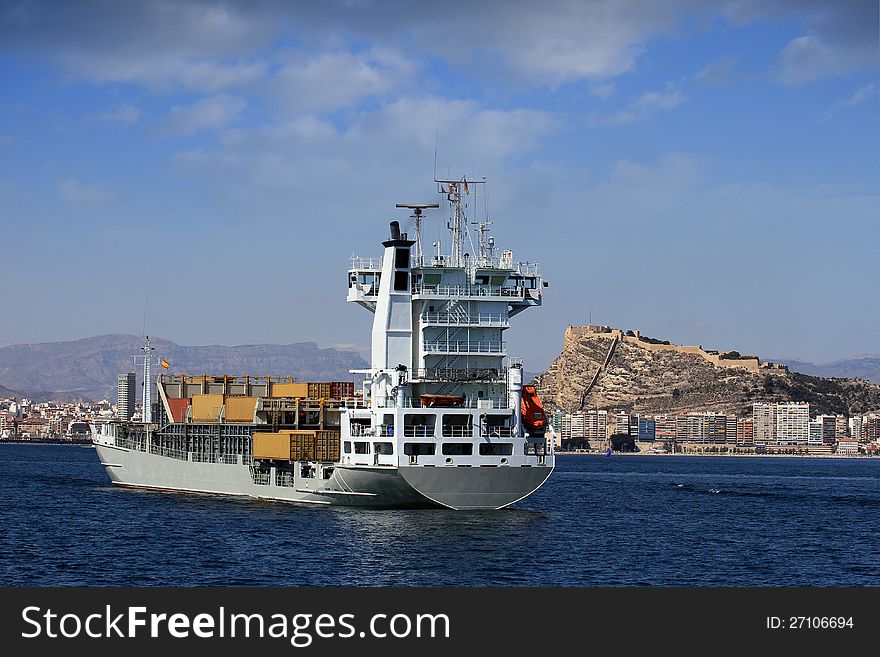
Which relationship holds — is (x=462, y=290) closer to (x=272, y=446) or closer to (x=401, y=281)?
(x=401, y=281)

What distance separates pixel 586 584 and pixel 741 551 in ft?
37.7

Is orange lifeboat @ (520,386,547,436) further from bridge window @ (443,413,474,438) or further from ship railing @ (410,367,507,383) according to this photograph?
bridge window @ (443,413,474,438)

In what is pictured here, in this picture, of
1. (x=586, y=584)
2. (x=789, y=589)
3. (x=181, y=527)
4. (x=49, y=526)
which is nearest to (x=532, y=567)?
(x=586, y=584)

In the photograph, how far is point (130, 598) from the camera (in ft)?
100

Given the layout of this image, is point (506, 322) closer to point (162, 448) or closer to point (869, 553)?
Answer: point (869, 553)

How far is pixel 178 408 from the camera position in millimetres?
84500

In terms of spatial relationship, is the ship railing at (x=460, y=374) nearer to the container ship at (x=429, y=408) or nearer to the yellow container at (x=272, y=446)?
the container ship at (x=429, y=408)

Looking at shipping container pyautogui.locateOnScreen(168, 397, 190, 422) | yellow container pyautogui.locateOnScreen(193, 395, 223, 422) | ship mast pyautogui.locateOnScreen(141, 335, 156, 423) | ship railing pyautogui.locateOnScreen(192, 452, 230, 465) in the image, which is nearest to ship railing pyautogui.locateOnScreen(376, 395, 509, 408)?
ship railing pyautogui.locateOnScreen(192, 452, 230, 465)

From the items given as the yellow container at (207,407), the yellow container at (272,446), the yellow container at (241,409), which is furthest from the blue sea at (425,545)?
the yellow container at (207,407)

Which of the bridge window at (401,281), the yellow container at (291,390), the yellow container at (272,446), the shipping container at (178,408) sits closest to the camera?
the bridge window at (401,281)

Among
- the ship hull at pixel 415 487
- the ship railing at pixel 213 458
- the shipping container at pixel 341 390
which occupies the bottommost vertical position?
the ship hull at pixel 415 487

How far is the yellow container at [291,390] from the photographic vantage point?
73062mm

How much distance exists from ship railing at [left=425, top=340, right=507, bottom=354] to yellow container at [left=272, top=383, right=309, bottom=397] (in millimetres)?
14169

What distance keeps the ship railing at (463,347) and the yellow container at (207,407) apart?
23216 mm
